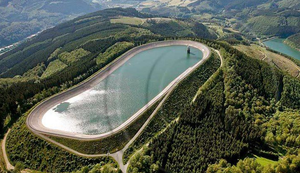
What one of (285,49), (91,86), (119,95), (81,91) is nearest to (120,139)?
(119,95)

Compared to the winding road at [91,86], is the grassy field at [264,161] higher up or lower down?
lower down

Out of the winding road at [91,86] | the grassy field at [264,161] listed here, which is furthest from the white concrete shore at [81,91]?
the grassy field at [264,161]

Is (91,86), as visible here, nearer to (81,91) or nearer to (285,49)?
(81,91)

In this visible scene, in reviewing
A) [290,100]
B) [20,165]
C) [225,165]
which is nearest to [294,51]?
[290,100]

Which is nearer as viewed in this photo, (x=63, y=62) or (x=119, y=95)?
(x=119, y=95)

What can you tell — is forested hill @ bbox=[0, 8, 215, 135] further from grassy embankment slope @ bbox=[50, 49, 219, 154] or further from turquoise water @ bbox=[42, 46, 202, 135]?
grassy embankment slope @ bbox=[50, 49, 219, 154]

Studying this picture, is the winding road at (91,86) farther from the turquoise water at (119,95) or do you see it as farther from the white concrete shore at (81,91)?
the turquoise water at (119,95)

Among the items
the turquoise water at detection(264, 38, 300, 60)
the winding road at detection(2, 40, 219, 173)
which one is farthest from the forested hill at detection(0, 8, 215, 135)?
the turquoise water at detection(264, 38, 300, 60)

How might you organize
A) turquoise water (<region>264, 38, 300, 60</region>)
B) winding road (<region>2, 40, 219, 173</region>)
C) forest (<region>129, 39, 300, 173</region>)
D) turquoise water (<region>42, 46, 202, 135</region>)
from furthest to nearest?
turquoise water (<region>264, 38, 300, 60</region>), turquoise water (<region>42, 46, 202, 135</region>), winding road (<region>2, 40, 219, 173</region>), forest (<region>129, 39, 300, 173</region>)
